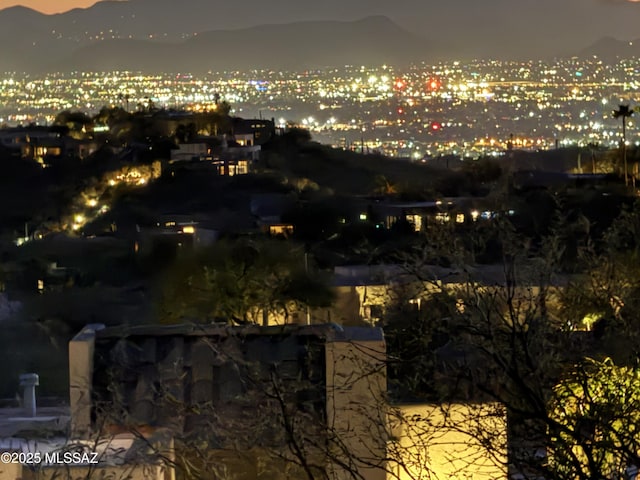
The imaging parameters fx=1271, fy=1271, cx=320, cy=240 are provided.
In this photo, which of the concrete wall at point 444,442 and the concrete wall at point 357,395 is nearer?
the concrete wall at point 444,442

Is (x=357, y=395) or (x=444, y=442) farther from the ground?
(x=357, y=395)

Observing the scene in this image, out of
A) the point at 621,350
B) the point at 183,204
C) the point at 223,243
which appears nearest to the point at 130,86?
the point at 183,204

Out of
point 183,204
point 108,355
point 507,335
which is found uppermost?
point 507,335

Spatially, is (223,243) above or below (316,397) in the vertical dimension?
below

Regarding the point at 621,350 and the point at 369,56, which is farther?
the point at 369,56

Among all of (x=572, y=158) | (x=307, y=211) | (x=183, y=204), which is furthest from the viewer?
(x=572, y=158)

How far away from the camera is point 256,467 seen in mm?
4285

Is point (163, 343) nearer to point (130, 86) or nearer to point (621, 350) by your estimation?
point (621, 350)

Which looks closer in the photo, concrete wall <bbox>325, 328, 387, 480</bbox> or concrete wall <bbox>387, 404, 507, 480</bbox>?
concrete wall <bbox>387, 404, 507, 480</bbox>

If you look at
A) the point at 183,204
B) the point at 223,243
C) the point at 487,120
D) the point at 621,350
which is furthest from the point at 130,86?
the point at 621,350

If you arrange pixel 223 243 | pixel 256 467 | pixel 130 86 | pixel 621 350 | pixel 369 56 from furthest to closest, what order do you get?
pixel 369 56, pixel 130 86, pixel 223 243, pixel 621 350, pixel 256 467

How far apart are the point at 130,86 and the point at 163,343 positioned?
8137 cm

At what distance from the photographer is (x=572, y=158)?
1656 inches

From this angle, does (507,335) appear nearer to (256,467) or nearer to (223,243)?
(256,467)
